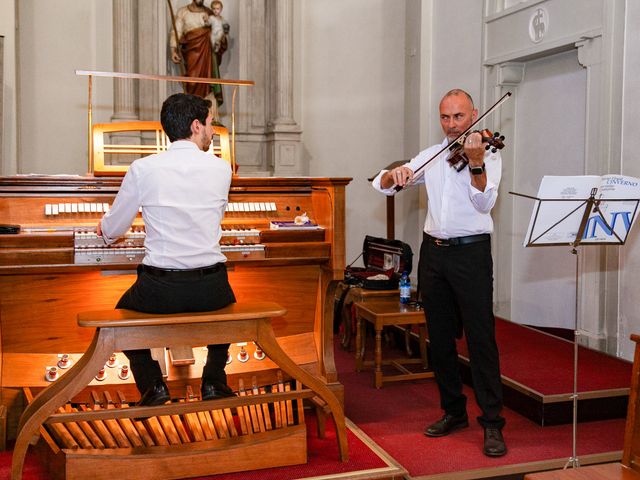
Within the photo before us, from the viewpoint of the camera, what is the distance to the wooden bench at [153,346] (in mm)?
3332

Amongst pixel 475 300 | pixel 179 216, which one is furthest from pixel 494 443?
pixel 179 216

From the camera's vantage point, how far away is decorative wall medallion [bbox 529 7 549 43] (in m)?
6.83

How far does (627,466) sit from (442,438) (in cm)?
173

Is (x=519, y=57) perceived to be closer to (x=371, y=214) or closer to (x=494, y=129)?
(x=494, y=129)

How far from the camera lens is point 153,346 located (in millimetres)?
3410

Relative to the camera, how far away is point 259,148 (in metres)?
9.28

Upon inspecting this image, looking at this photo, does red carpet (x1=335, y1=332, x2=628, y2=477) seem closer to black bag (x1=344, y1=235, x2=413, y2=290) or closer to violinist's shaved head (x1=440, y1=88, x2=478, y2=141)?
black bag (x1=344, y1=235, x2=413, y2=290)

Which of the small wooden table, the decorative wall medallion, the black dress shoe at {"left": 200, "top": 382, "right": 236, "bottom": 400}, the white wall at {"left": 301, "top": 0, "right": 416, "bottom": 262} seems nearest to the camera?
the black dress shoe at {"left": 200, "top": 382, "right": 236, "bottom": 400}

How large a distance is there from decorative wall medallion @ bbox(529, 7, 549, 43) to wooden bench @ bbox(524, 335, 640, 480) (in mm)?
4809

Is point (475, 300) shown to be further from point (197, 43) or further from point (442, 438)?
point (197, 43)

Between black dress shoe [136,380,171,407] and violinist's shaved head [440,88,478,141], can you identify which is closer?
black dress shoe [136,380,171,407]

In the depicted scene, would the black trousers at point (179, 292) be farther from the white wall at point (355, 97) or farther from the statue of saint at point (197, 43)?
the white wall at point (355, 97)

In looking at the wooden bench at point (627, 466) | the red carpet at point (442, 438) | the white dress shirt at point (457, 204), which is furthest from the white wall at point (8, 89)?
the wooden bench at point (627, 466)

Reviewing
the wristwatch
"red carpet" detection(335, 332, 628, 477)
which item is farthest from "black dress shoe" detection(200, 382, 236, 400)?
the wristwatch
